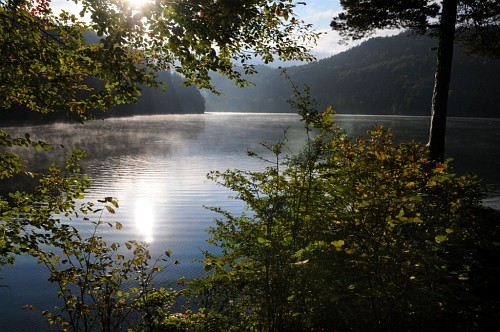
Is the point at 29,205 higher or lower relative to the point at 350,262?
higher

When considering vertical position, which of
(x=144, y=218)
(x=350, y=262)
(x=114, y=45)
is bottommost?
(x=144, y=218)

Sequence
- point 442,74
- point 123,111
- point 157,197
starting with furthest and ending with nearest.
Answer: point 123,111
point 157,197
point 442,74

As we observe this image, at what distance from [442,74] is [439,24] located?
2049 mm

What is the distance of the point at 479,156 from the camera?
39250 mm

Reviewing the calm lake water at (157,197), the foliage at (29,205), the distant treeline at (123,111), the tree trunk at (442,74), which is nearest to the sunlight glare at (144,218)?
the calm lake water at (157,197)

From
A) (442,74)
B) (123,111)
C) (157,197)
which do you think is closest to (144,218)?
(157,197)

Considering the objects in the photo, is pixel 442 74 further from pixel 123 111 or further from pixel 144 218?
pixel 123 111

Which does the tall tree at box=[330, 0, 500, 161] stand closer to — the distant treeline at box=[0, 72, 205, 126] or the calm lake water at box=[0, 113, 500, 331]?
the calm lake water at box=[0, 113, 500, 331]

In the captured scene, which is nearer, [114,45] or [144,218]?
[114,45]

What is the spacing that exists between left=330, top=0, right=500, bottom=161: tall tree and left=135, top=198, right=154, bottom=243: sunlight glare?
1166 cm

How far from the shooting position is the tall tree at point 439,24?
12516 mm

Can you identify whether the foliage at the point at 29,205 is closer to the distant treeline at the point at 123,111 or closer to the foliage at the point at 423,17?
the foliage at the point at 423,17

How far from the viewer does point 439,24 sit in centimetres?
1320

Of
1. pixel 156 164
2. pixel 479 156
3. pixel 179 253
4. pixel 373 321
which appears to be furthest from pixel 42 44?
pixel 479 156
